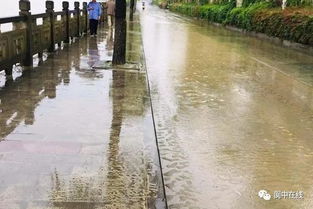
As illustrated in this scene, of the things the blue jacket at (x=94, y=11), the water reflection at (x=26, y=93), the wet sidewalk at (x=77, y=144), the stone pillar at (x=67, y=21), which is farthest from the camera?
the blue jacket at (x=94, y=11)

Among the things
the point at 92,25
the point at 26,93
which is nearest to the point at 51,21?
the point at 26,93

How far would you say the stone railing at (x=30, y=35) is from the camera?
9273 mm

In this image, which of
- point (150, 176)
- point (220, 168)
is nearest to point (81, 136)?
point (150, 176)

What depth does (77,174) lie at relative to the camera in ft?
15.5

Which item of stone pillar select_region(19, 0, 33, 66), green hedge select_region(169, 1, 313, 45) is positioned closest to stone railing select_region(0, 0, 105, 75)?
stone pillar select_region(19, 0, 33, 66)

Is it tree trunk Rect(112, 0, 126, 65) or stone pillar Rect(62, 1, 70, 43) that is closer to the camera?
tree trunk Rect(112, 0, 126, 65)

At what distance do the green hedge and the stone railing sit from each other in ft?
29.3

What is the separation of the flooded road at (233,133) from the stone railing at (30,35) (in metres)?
2.79

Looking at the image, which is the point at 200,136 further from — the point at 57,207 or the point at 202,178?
the point at 57,207

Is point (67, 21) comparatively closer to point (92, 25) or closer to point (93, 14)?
point (93, 14)

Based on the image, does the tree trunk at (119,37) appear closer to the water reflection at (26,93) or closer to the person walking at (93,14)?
the water reflection at (26,93)

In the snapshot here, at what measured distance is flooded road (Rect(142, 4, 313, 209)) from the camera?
4633mm

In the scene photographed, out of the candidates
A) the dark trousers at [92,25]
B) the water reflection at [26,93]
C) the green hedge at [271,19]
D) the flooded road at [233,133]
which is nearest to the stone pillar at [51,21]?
the water reflection at [26,93]

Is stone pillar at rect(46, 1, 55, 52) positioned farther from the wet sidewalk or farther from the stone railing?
the wet sidewalk
